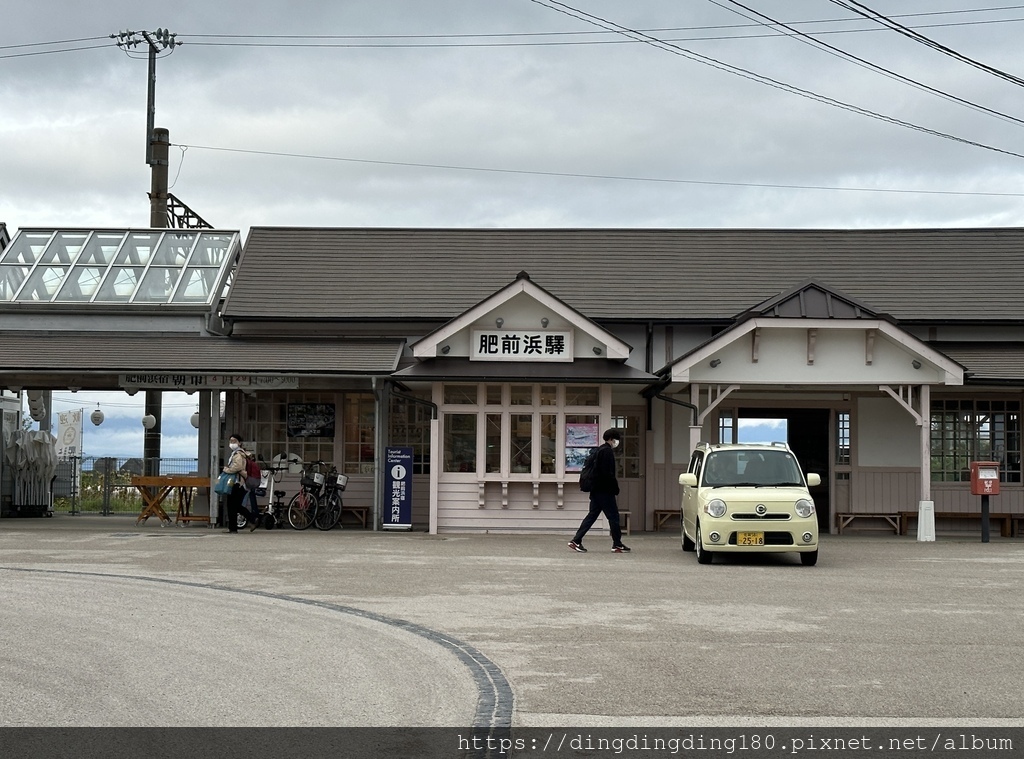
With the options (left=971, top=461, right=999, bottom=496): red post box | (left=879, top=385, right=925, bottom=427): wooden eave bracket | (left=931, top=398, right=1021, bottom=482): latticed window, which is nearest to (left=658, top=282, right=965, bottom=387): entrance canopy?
(left=879, top=385, right=925, bottom=427): wooden eave bracket

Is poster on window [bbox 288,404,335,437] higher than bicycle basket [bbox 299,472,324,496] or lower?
higher

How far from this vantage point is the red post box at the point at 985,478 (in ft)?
67.9

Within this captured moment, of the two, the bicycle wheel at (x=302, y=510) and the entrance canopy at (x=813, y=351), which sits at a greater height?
the entrance canopy at (x=813, y=351)

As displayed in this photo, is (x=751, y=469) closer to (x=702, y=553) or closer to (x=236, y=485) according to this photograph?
(x=702, y=553)

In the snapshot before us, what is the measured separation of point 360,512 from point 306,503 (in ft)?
5.76

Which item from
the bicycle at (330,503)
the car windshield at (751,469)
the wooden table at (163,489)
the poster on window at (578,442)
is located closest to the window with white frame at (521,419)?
the poster on window at (578,442)

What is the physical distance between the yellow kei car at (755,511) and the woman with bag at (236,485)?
853cm

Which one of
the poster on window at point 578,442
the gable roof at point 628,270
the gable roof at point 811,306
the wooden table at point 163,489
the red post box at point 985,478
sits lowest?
the wooden table at point 163,489

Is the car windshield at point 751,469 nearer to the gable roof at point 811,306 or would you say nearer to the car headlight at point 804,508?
the car headlight at point 804,508

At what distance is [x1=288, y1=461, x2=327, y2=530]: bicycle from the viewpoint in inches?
906

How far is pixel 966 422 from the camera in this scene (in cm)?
2438

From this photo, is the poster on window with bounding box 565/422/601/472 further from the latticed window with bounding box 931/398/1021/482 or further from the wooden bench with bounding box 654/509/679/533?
the latticed window with bounding box 931/398/1021/482

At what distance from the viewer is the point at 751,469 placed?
1728 centimetres

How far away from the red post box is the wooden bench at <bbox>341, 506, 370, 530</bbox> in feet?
37.9
